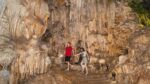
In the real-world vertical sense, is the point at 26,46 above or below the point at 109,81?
above

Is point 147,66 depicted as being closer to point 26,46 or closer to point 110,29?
point 110,29

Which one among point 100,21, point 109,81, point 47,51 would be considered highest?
point 100,21

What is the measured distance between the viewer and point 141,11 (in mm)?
23766

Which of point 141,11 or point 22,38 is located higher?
point 141,11

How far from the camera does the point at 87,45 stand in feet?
76.0

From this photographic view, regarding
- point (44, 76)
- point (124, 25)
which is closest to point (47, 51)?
point (44, 76)

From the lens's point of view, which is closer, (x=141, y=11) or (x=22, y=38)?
(x=22, y=38)

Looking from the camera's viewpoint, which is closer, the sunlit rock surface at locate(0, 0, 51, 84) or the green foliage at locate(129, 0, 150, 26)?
the sunlit rock surface at locate(0, 0, 51, 84)

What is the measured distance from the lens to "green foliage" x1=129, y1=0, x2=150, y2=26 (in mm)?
23266

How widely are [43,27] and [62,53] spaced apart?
87.5 inches

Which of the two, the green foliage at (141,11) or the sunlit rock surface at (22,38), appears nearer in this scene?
the sunlit rock surface at (22,38)

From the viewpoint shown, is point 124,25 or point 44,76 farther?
point 124,25

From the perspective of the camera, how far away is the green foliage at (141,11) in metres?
23.3

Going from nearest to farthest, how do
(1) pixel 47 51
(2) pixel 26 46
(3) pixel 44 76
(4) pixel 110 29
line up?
1. (3) pixel 44 76
2. (2) pixel 26 46
3. (1) pixel 47 51
4. (4) pixel 110 29
